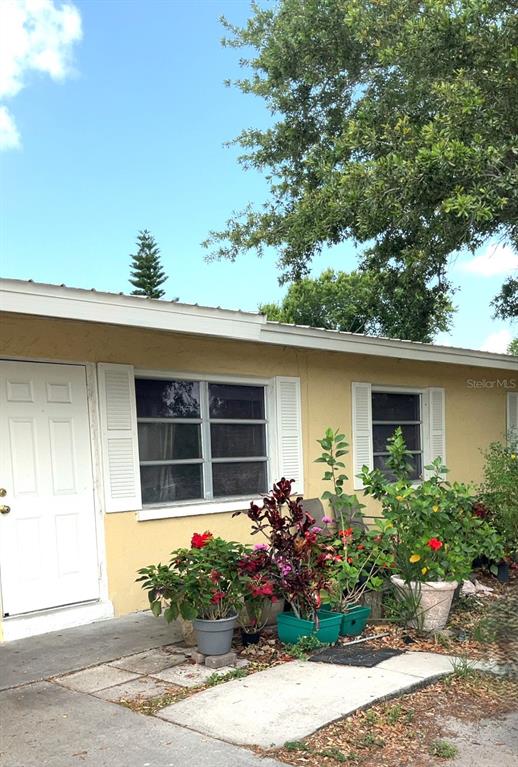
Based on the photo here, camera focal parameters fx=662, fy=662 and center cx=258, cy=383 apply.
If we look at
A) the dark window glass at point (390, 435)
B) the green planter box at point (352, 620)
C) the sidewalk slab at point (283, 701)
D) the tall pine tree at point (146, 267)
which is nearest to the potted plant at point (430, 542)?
the green planter box at point (352, 620)

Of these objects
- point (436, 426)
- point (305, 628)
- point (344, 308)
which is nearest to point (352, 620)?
point (305, 628)

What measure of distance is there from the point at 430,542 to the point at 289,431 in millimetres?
2265

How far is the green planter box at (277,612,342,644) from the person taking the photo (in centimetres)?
457

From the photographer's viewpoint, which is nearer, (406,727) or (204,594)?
(406,727)

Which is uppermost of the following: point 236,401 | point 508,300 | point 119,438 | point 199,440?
point 508,300

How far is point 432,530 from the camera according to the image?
5.18m

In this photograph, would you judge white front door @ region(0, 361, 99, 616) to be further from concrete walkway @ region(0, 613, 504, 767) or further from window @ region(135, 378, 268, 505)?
window @ region(135, 378, 268, 505)

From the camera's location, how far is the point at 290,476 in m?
6.90

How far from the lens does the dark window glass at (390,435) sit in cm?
808

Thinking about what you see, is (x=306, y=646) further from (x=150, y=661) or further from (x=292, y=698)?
(x=150, y=661)

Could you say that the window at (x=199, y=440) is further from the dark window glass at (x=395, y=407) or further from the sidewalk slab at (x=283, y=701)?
the sidewalk slab at (x=283, y=701)

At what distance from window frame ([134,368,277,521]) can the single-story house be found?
1cm

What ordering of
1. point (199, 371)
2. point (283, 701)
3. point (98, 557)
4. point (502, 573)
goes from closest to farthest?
point (283, 701) < point (98, 557) < point (199, 371) < point (502, 573)

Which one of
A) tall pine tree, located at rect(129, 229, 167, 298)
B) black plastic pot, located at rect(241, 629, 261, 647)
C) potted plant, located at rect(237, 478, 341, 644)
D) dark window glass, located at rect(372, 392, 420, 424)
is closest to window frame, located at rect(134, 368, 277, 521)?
potted plant, located at rect(237, 478, 341, 644)
